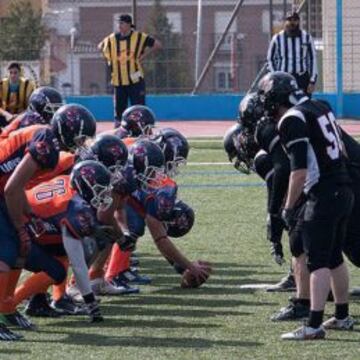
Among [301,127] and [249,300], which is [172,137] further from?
[301,127]

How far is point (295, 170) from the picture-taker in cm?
657

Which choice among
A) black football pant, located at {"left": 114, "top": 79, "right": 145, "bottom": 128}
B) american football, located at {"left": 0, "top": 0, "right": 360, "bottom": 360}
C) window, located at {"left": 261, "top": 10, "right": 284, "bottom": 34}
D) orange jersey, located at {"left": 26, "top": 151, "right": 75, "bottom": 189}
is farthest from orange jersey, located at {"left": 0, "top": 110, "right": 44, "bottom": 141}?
window, located at {"left": 261, "top": 10, "right": 284, "bottom": 34}

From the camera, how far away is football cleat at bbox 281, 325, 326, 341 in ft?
21.8

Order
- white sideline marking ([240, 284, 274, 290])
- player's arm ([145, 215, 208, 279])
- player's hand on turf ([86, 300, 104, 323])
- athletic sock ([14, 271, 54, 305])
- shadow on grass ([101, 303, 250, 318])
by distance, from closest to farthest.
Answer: player's hand on turf ([86, 300, 104, 323]) < athletic sock ([14, 271, 54, 305]) < shadow on grass ([101, 303, 250, 318]) < player's arm ([145, 215, 208, 279]) < white sideline marking ([240, 284, 274, 290])

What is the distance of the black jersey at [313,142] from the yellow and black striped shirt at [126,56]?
354 inches

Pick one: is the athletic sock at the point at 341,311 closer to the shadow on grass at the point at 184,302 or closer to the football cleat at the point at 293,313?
the football cleat at the point at 293,313

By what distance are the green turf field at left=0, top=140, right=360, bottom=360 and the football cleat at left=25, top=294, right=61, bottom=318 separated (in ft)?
0.44

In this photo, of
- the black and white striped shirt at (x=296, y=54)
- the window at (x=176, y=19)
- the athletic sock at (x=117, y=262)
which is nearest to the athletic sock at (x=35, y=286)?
the athletic sock at (x=117, y=262)

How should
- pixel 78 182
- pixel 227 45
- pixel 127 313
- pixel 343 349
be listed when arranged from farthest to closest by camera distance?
pixel 227 45, pixel 127 313, pixel 78 182, pixel 343 349

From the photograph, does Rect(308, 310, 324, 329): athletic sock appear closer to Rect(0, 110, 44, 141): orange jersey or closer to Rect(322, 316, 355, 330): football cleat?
Rect(322, 316, 355, 330): football cleat

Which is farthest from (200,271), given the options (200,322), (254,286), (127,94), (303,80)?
(127,94)

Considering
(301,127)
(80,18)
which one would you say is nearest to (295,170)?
(301,127)

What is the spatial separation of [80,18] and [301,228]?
2721 centimetres

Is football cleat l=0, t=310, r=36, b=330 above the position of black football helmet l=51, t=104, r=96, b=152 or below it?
below
